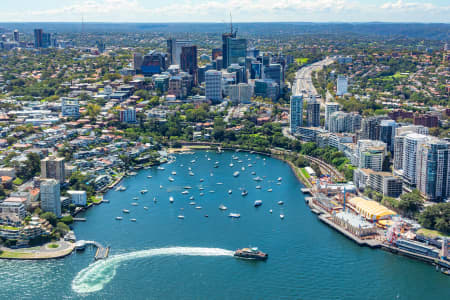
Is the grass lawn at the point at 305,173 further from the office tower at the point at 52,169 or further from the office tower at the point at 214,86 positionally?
the office tower at the point at 214,86

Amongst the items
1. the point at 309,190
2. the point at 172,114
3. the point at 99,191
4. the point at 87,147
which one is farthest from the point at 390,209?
the point at 172,114

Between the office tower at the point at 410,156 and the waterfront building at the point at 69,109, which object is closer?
the office tower at the point at 410,156

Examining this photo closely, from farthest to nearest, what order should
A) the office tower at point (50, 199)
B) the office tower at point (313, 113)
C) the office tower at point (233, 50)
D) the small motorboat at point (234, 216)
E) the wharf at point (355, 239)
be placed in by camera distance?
1. the office tower at point (233, 50)
2. the office tower at point (313, 113)
3. the small motorboat at point (234, 216)
4. the office tower at point (50, 199)
5. the wharf at point (355, 239)

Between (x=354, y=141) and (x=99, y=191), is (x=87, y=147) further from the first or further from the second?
(x=354, y=141)

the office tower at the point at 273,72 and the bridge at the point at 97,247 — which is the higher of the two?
the office tower at the point at 273,72

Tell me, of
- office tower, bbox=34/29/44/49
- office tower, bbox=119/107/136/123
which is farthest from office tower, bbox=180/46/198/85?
office tower, bbox=34/29/44/49

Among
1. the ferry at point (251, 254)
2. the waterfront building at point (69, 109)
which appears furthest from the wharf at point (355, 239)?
the waterfront building at point (69, 109)

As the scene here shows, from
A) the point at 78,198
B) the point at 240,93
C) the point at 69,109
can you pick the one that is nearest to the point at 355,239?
the point at 78,198
